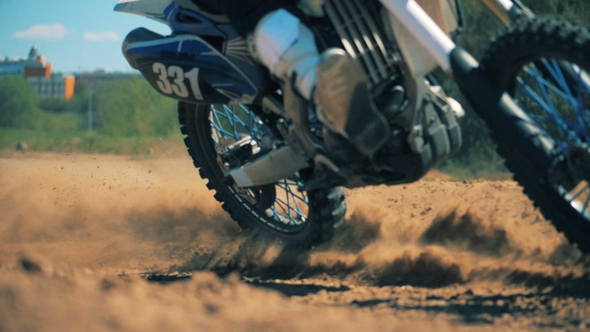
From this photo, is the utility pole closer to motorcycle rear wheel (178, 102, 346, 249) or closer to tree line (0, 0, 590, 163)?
tree line (0, 0, 590, 163)

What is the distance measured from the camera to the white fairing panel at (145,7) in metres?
4.26

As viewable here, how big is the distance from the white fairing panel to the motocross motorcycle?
0.01 metres

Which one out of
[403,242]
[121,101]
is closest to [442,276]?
[403,242]

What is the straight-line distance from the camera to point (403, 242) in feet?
14.5

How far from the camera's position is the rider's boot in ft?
9.97

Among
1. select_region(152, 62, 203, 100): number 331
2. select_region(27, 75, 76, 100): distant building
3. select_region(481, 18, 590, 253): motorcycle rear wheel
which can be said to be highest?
select_region(27, 75, 76, 100): distant building

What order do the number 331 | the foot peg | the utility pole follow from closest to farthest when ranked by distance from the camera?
the foot peg → the number 331 → the utility pole

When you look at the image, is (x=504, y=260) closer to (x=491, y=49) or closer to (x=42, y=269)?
(x=491, y=49)

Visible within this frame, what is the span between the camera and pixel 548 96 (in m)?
3.08

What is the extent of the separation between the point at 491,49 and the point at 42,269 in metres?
2.08

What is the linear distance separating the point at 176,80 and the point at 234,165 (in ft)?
2.23

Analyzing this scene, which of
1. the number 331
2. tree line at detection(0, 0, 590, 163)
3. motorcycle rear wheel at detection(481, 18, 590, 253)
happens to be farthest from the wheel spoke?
tree line at detection(0, 0, 590, 163)

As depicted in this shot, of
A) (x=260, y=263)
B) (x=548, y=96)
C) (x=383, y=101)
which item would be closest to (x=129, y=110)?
(x=260, y=263)

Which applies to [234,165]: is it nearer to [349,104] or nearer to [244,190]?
[244,190]
